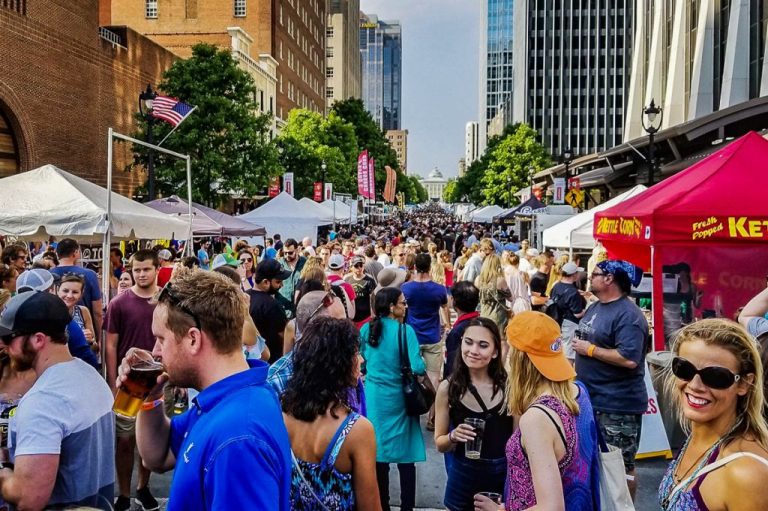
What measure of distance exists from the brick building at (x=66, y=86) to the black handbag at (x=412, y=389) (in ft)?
83.6

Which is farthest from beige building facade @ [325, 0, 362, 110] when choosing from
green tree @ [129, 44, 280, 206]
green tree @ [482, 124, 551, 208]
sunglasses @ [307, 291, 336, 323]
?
sunglasses @ [307, 291, 336, 323]

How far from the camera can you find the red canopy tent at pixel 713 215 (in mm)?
7148

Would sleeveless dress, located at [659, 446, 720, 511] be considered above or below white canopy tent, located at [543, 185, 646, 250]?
below

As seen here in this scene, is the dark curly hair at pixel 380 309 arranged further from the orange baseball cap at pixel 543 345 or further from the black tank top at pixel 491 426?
the orange baseball cap at pixel 543 345

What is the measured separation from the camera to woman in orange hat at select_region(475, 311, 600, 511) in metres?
2.94

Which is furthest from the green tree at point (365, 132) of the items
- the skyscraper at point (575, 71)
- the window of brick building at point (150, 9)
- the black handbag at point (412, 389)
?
the black handbag at point (412, 389)

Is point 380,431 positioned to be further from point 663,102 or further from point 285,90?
point 285,90

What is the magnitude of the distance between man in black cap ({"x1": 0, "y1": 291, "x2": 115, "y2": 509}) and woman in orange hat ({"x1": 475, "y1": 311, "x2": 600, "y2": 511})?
1792mm

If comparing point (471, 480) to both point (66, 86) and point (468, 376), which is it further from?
point (66, 86)

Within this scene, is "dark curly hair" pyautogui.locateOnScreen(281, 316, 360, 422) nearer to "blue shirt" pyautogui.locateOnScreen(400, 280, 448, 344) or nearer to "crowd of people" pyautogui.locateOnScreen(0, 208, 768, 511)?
"crowd of people" pyautogui.locateOnScreen(0, 208, 768, 511)

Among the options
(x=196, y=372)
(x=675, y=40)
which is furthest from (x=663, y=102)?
(x=196, y=372)

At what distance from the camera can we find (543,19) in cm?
12131

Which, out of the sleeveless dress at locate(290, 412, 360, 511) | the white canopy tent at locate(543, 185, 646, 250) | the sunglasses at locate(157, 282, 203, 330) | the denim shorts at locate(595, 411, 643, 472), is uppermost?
the white canopy tent at locate(543, 185, 646, 250)

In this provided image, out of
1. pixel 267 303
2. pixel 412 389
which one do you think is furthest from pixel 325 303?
pixel 267 303
